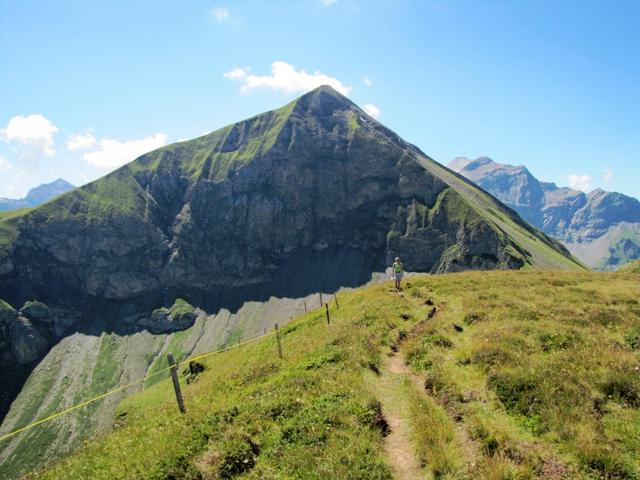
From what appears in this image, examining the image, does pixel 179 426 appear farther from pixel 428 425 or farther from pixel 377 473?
pixel 428 425

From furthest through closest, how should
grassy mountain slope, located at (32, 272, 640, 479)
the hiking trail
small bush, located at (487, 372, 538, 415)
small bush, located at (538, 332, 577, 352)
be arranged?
1. small bush, located at (538, 332, 577, 352)
2. small bush, located at (487, 372, 538, 415)
3. the hiking trail
4. grassy mountain slope, located at (32, 272, 640, 479)

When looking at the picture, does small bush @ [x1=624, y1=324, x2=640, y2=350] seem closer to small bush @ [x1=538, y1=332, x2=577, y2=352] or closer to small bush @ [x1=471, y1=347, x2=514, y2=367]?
small bush @ [x1=538, y1=332, x2=577, y2=352]

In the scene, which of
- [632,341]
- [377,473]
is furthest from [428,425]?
[632,341]

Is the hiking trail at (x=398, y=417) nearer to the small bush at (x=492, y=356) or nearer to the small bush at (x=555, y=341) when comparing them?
the small bush at (x=492, y=356)

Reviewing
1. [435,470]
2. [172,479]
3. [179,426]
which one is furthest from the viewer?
[179,426]

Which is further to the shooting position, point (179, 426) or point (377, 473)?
point (179, 426)

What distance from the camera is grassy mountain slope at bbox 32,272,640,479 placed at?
10.0 metres

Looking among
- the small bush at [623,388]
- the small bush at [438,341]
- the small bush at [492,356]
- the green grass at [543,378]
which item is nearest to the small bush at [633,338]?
the green grass at [543,378]

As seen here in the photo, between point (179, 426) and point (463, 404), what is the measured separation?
410 inches

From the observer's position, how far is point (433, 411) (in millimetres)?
12578

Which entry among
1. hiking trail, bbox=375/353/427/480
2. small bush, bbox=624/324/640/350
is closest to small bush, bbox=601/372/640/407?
small bush, bbox=624/324/640/350

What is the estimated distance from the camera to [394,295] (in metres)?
33.2

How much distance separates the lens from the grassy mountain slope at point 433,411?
1002cm

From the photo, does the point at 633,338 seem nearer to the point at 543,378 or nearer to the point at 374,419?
the point at 543,378
